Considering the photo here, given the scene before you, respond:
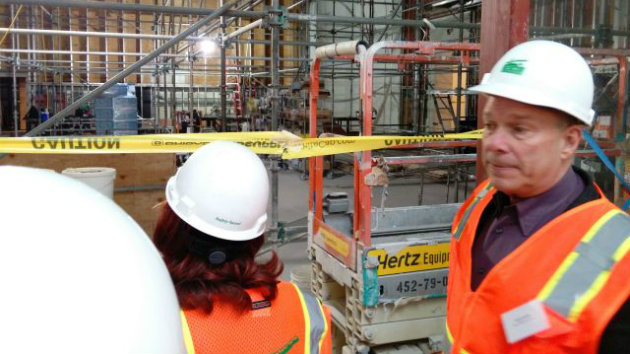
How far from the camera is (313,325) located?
1.73 metres

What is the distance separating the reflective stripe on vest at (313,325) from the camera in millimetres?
1711

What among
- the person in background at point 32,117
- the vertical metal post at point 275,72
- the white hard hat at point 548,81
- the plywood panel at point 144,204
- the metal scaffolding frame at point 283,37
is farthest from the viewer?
the person in background at point 32,117

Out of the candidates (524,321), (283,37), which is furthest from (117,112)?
(283,37)

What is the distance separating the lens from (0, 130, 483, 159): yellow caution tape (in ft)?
11.3

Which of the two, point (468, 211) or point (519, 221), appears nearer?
point (519, 221)

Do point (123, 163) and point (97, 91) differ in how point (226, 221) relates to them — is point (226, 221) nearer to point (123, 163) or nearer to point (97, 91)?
point (97, 91)

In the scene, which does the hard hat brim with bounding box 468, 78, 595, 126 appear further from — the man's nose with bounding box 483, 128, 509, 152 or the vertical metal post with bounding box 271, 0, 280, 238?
the vertical metal post with bounding box 271, 0, 280, 238

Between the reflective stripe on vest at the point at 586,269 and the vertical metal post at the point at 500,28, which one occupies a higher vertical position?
the vertical metal post at the point at 500,28

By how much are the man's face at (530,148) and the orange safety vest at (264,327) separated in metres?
0.74

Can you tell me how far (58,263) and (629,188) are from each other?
12.8 feet

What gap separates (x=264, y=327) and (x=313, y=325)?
0.55 feet

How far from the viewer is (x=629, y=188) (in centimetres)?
374

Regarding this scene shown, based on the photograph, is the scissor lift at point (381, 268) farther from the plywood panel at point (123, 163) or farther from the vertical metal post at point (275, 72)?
the plywood panel at point (123, 163)

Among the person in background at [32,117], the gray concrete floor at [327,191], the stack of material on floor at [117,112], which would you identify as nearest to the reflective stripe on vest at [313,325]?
the gray concrete floor at [327,191]
